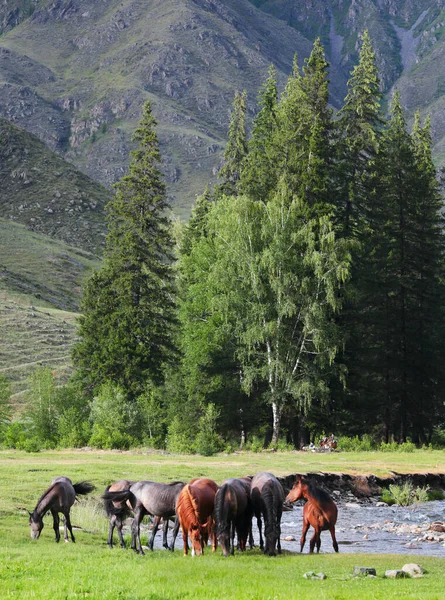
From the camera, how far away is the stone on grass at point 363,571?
13039 mm

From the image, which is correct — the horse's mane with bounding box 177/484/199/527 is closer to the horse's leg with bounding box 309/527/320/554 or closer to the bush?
the horse's leg with bounding box 309/527/320/554

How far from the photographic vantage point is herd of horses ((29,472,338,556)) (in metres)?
15.0

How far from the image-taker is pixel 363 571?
1310 centimetres

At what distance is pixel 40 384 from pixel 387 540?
28.9m

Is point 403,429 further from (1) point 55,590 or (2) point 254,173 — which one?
(1) point 55,590

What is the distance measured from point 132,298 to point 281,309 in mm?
11051

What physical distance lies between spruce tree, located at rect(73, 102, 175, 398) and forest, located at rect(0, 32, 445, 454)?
0.39 feet

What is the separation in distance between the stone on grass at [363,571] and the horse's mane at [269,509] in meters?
2.74

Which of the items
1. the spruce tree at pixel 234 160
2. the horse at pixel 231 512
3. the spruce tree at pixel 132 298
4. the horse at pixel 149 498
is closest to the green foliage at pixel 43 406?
the spruce tree at pixel 132 298

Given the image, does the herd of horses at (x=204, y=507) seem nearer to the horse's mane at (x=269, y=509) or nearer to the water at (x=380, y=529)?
the horse's mane at (x=269, y=509)

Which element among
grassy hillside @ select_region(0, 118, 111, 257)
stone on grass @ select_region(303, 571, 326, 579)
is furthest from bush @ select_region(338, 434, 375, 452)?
grassy hillside @ select_region(0, 118, 111, 257)

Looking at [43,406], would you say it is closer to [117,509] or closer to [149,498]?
[117,509]

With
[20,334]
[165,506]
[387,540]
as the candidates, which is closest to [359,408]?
[387,540]

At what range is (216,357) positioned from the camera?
47.1 m
